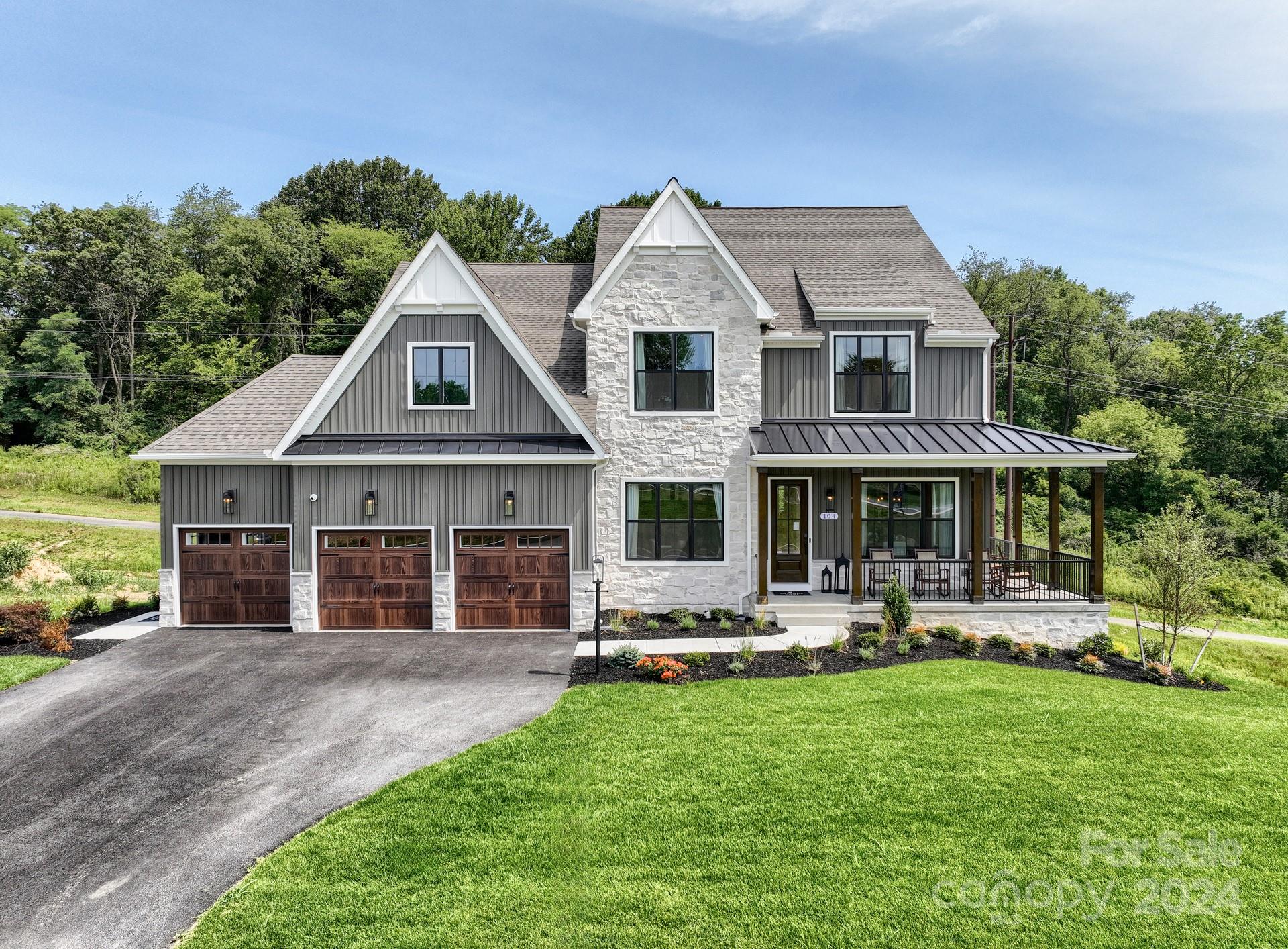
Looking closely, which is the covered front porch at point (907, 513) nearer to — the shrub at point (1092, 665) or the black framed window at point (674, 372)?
the black framed window at point (674, 372)

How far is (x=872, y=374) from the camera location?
631 inches

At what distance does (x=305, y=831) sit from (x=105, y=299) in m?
46.9

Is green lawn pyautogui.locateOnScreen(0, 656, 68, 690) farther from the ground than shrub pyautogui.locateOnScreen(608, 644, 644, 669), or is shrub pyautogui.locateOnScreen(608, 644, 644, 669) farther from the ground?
shrub pyautogui.locateOnScreen(608, 644, 644, 669)

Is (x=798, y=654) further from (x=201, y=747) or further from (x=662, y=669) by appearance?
(x=201, y=747)

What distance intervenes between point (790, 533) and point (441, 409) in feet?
27.3

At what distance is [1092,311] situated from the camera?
1762 inches

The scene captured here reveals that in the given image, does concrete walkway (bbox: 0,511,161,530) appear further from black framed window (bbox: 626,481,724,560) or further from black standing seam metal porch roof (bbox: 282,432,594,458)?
black framed window (bbox: 626,481,724,560)

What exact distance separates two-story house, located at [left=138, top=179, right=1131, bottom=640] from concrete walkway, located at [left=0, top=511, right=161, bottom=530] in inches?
586

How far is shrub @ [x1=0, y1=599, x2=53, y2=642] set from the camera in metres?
12.7

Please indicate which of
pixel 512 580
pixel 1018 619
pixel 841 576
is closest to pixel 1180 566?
pixel 1018 619

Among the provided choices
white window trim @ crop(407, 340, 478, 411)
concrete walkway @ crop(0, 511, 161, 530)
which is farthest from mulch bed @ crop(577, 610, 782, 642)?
concrete walkway @ crop(0, 511, 161, 530)

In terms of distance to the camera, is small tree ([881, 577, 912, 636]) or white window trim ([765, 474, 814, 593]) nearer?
small tree ([881, 577, 912, 636])

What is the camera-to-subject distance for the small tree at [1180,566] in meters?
12.0

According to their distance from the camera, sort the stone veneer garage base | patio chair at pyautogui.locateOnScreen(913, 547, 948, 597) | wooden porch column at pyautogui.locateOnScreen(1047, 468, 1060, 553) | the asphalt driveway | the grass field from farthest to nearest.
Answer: the grass field < wooden porch column at pyautogui.locateOnScreen(1047, 468, 1060, 553) < patio chair at pyautogui.locateOnScreen(913, 547, 948, 597) < the stone veneer garage base < the asphalt driveway
